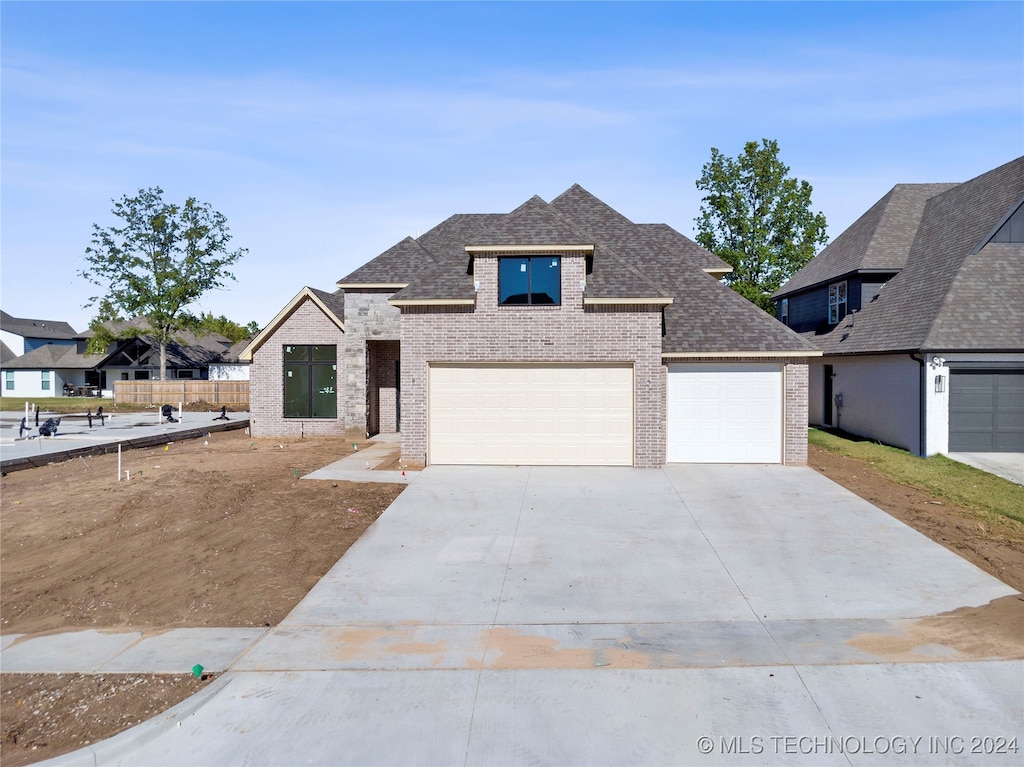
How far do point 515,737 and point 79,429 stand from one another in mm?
26804

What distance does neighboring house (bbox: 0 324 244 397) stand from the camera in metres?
50.3

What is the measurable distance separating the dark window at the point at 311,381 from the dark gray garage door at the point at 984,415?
19.6 meters

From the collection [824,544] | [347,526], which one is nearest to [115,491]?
[347,526]

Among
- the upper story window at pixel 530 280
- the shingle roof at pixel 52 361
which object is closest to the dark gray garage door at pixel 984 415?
the upper story window at pixel 530 280

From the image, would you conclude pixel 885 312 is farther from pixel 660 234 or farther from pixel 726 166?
pixel 726 166

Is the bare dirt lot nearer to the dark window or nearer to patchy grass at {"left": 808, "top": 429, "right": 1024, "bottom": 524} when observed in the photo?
the dark window

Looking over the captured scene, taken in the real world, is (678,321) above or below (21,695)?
above

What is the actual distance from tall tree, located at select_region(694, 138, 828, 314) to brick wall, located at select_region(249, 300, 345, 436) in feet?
83.3

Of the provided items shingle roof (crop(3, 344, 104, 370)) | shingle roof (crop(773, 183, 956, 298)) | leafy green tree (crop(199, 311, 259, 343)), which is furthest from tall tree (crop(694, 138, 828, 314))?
leafy green tree (crop(199, 311, 259, 343))

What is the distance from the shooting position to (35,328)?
56531 millimetres

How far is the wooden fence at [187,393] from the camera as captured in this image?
3828cm

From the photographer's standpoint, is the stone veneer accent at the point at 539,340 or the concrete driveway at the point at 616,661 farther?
the stone veneer accent at the point at 539,340

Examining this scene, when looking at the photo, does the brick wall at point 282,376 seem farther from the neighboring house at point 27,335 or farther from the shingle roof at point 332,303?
the neighboring house at point 27,335

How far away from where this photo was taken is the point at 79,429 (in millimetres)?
24812
